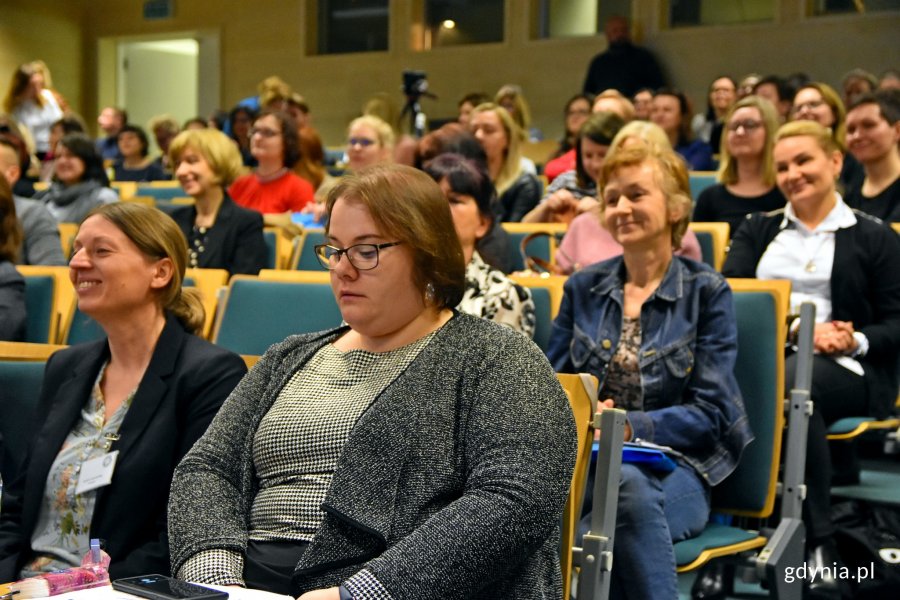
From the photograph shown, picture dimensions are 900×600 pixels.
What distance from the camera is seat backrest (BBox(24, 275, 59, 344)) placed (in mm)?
3316

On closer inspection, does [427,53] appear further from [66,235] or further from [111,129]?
[66,235]

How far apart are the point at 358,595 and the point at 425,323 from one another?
18.2 inches

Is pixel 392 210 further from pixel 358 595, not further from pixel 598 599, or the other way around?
pixel 598 599

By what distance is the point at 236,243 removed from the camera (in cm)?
441

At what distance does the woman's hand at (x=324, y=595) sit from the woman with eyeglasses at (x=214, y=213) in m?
2.74

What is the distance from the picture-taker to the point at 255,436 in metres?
1.88

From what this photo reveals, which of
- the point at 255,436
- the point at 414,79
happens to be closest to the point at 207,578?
the point at 255,436

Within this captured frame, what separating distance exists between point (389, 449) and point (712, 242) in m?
2.38

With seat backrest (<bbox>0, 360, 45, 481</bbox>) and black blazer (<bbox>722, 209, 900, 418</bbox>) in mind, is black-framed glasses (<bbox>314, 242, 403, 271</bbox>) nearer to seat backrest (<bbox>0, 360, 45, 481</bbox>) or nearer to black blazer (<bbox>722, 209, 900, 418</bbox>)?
seat backrest (<bbox>0, 360, 45, 481</bbox>)

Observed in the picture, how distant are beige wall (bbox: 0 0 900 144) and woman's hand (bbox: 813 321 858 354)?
263 inches

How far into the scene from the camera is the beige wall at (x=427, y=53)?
32.0 ft

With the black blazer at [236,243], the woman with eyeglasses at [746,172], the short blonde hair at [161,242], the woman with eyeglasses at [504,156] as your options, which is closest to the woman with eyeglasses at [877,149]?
the woman with eyeglasses at [746,172]

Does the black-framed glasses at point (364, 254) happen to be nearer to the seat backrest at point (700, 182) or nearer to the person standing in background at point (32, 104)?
the seat backrest at point (700, 182)

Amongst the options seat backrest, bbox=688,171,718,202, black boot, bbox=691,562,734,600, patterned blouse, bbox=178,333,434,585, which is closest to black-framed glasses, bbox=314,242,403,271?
patterned blouse, bbox=178,333,434,585
